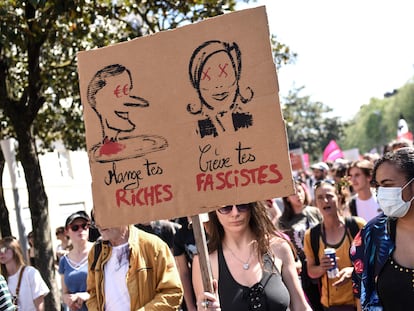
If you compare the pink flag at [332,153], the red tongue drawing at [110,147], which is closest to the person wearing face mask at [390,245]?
the red tongue drawing at [110,147]

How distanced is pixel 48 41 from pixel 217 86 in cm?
→ 847

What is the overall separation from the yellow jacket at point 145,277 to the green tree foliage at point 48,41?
467cm

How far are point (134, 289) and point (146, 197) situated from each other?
48.0 inches

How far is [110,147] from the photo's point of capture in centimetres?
366

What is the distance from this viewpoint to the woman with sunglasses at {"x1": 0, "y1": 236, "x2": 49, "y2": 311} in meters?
6.68

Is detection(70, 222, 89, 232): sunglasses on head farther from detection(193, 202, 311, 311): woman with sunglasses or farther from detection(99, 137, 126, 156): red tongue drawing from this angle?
detection(99, 137, 126, 156): red tongue drawing

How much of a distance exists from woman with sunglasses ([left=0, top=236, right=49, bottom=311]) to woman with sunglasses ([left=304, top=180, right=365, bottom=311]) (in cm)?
267

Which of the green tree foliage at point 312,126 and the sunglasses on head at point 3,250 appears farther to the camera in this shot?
the green tree foliage at point 312,126

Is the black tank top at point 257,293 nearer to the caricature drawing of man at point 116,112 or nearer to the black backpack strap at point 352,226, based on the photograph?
the caricature drawing of man at point 116,112

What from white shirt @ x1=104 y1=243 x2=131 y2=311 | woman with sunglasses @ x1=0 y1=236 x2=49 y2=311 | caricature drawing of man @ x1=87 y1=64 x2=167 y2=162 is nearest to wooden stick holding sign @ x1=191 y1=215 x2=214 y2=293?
caricature drawing of man @ x1=87 y1=64 x2=167 y2=162

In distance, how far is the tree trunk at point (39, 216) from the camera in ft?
32.8

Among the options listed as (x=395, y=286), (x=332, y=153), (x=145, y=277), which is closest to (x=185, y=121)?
(x=395, y=286)

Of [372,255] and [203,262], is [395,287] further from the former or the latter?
[203,262]

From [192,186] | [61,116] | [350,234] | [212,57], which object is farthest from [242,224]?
[61,116]
